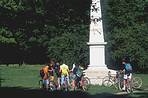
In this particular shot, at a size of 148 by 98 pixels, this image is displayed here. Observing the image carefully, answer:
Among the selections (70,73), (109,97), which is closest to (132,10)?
(70,73)

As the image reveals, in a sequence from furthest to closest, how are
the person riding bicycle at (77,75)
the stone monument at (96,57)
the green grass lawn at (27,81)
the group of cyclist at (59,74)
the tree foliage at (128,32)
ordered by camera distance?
1. the tree foliage at (128,32)
2. the stone monument at (96,57)
3. the person riding bicycle at (77,75)
4. the green grass lawn at (27,81)
5. the group of cyclist at (59,74)

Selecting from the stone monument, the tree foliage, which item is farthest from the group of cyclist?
the tree foliage

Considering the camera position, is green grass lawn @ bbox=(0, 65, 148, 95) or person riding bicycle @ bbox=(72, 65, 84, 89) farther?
person riding bicycle @ bbox=(72, 65, 84, 89)

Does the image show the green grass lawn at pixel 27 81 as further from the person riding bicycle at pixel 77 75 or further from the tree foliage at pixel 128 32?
the tree foliage at pixel 128 32

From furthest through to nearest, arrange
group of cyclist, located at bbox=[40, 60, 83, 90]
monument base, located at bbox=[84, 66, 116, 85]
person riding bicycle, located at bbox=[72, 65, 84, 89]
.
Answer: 1. monument base, located at bbox=[84, 66, 116, 85]
2. person riding bicycle, located at bbox=[72, 65, 84, 89]
3. group of cyclist, located at bbox=[40, 60, 83, 90]

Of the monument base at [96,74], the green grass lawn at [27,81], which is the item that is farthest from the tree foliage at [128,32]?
the monument base at [96,74]

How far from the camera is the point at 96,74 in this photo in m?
39.8

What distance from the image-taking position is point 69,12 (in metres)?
12.6

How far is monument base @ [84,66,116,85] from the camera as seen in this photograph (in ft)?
129

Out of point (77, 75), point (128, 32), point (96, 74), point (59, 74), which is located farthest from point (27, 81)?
point (128, 32)

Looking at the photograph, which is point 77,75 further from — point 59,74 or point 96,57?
point 96,57

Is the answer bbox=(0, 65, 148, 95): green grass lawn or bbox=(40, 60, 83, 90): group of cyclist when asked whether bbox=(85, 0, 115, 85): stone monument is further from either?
bbox=(40, 60, 83, 90): group of cyclist

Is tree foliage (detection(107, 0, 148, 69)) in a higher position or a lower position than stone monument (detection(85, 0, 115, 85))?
higher

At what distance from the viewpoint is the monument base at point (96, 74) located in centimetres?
3928
